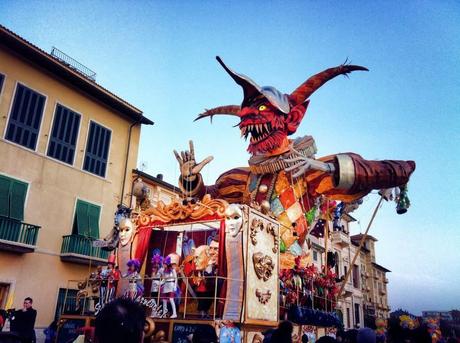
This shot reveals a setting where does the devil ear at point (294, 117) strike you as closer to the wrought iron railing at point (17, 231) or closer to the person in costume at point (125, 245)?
the person in costume at point (125, 245)

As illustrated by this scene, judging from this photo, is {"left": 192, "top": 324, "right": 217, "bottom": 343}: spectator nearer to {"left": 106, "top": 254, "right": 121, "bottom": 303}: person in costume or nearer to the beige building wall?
{"left": 106, "top": 254, "right": 121, "bottom": 303}: person in costume

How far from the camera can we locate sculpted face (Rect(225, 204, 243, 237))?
9.03 meters

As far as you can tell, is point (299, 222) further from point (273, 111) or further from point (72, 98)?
point (72, 98)

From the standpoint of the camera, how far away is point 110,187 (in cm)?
2109

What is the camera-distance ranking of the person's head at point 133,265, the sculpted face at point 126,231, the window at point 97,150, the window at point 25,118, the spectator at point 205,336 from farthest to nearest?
the window at point 97,150 → the window at point 25,118 → the sculpted face at point 126,231 → the person's head at point 133,265 → the spectator at point 205,336

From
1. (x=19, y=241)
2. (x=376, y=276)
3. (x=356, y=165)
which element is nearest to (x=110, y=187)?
(x=19, y=241)

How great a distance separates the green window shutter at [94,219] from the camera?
767 inches

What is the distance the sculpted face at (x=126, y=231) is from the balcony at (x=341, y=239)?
29175 mm

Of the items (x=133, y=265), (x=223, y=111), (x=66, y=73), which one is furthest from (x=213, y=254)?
(x=66, y=73)

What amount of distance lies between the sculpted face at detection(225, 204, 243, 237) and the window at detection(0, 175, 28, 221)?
11.1 m

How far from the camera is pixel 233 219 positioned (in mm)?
9109

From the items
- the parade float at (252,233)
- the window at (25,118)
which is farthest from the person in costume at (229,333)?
the window at (25,118)

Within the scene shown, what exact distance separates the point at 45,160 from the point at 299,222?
1206cm

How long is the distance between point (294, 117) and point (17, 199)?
38.4 feet
